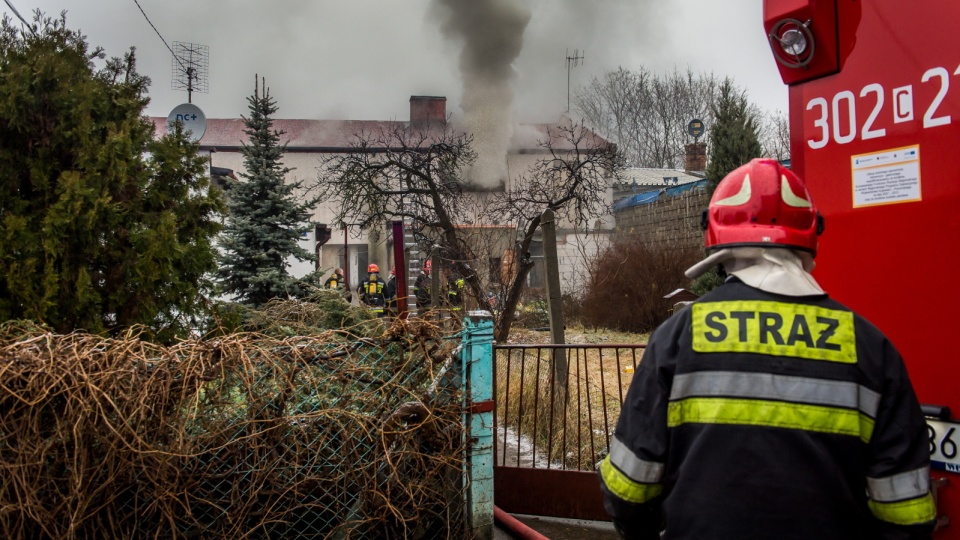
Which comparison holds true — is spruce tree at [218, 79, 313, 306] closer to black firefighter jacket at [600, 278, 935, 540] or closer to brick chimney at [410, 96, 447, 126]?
black firefighter jacket at [600, 278, 935, 540]

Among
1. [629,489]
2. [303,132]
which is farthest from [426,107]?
[629,489]

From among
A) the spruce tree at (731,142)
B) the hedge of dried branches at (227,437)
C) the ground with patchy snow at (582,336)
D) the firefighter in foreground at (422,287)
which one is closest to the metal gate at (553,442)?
the hedge of dried branches at (227,437)

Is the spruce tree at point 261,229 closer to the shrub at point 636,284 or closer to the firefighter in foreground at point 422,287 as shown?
the firefighter in foreground at point 422,287

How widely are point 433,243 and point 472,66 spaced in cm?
1108

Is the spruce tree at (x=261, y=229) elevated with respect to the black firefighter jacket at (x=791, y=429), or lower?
elevated

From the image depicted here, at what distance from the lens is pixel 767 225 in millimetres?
1808

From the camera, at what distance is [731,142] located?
1537 centimetres

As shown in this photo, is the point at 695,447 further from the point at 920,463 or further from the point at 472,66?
the point at 472,66

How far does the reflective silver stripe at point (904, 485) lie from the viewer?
1.61 metres

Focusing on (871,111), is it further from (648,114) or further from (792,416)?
(648,114)

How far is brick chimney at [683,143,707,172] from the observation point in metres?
31.0

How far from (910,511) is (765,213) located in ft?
2.40

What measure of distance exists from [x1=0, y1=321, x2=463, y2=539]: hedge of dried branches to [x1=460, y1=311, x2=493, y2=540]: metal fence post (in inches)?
3.7

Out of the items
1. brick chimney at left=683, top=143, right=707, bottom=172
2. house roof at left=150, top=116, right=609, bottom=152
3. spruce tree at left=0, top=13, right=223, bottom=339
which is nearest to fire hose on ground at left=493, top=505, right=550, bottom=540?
spruce tree at left=0, top=13, right=223, bottom=339
